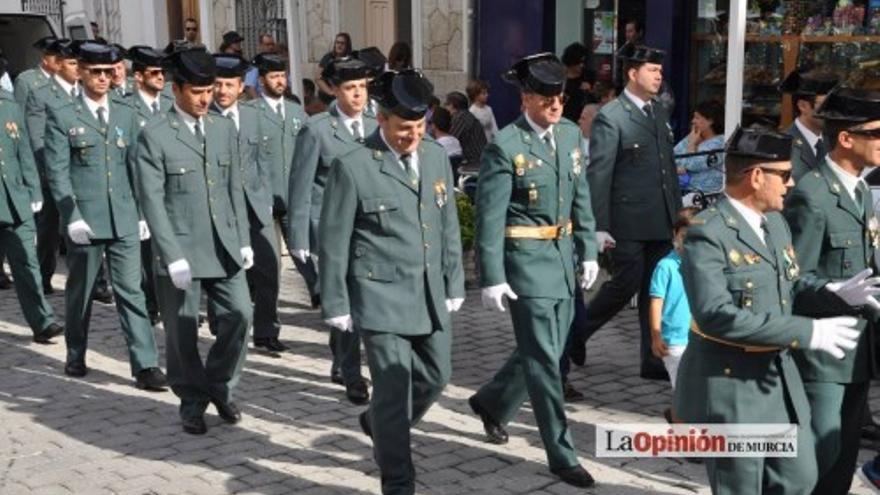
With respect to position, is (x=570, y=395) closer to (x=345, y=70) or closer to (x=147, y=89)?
(x=345, y=70)

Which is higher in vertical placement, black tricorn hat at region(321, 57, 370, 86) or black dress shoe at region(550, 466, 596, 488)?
black tricorn hat at region(321, 57, 370, 86)

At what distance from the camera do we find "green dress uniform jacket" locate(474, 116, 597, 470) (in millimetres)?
6383

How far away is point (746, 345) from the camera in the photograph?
469cm

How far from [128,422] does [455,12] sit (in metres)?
9.34

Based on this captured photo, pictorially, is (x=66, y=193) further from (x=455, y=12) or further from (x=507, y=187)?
(x=455, y=12)

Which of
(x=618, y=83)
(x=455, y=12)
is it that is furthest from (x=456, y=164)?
(x=455, y=12)

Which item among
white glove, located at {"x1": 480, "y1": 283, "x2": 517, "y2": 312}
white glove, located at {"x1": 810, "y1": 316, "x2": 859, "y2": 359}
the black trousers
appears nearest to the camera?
white glove, located at {"x1": 810, "y1": 316, "x2": 859, "y2": 359}

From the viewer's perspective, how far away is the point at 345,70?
25.6 feet

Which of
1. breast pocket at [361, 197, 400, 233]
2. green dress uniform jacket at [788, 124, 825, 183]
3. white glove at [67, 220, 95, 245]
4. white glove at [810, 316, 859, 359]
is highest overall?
green dress uniform jacket at [788, 124, 825, 183]

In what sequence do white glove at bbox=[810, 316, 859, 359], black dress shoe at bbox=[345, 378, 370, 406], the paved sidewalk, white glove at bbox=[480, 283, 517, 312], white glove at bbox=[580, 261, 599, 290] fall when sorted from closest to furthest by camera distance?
white glove at bbox=[810, 316, 859, 359], white glove at bbox=[480, 283, 517, 312], the paved sidewalk, white glove at bbox=[580, 261, 599, 290], black dress shoe at bbox=[345, 378, 370, 406]

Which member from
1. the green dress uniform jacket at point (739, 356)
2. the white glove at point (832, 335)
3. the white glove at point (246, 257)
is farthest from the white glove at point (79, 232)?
the white glove at point (832, 335)

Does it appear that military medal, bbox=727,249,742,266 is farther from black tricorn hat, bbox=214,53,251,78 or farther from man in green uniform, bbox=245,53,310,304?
man in green uniform, bbox=245,53,310,304

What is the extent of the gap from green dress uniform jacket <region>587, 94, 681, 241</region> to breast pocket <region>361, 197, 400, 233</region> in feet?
6.83

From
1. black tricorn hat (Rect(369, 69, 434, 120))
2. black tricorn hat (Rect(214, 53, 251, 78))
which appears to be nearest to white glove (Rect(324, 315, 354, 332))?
black tricorn hat (Rect(369, 69, 434, 120))
